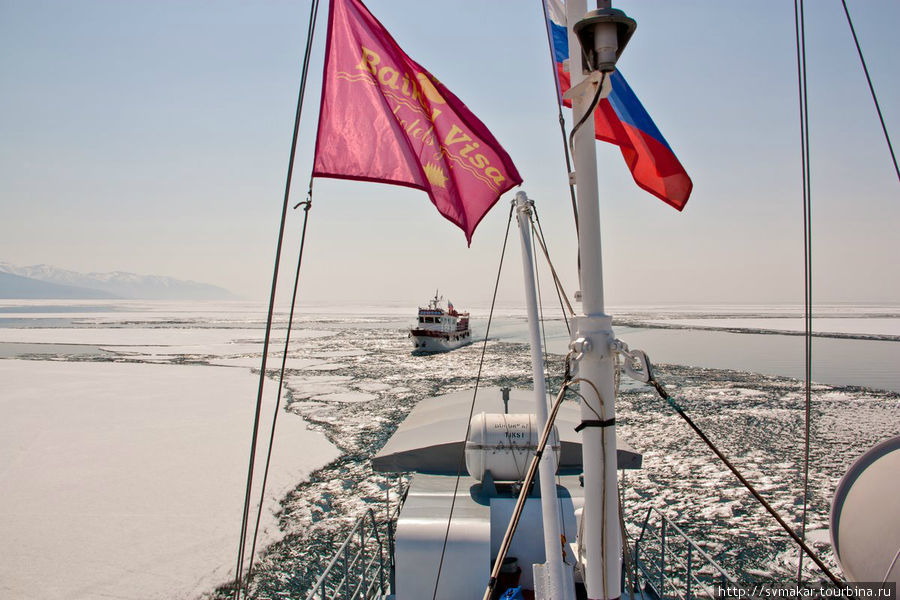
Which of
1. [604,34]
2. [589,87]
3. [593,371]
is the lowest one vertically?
[593,371]

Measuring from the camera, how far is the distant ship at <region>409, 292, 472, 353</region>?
4503 centimetres

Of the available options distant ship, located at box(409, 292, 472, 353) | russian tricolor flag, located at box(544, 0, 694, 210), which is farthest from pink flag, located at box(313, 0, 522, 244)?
distant ship, located at box(409, 292, 472, 353)

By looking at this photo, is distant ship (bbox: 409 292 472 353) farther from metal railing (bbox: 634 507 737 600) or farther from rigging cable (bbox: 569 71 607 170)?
rigging cable (bbox: 569 71 607 170)

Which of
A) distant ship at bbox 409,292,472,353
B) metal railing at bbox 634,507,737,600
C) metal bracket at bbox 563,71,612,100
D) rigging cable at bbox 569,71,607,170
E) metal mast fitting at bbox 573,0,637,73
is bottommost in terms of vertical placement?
metal railing at bbox 634,507,737,600

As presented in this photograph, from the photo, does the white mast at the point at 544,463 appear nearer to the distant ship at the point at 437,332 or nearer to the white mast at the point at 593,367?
the white mast at the point at 593,367

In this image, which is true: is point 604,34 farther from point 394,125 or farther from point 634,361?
point 394,125

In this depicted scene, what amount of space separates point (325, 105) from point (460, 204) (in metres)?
1.35

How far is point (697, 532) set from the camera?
37.3 feet

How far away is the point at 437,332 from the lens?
46000mm

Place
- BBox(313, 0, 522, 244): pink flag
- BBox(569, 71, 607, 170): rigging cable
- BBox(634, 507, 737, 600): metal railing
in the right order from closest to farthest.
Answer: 1. BBox(569, 71, 607, 170): rigging cable
2. BBox(313, 0, 522, 244): pink flag
3. BBox(634, 507, 737, 600): metal railing

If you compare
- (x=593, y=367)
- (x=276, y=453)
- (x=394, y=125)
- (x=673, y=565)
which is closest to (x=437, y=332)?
(x=276, y=453)

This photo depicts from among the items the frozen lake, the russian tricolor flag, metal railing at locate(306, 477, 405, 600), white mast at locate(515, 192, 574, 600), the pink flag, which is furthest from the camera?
the frozen lake

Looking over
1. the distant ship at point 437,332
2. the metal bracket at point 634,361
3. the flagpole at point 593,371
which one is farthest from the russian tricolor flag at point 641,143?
the distant ship at point 437,332

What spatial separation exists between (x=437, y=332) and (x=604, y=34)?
43.7m
